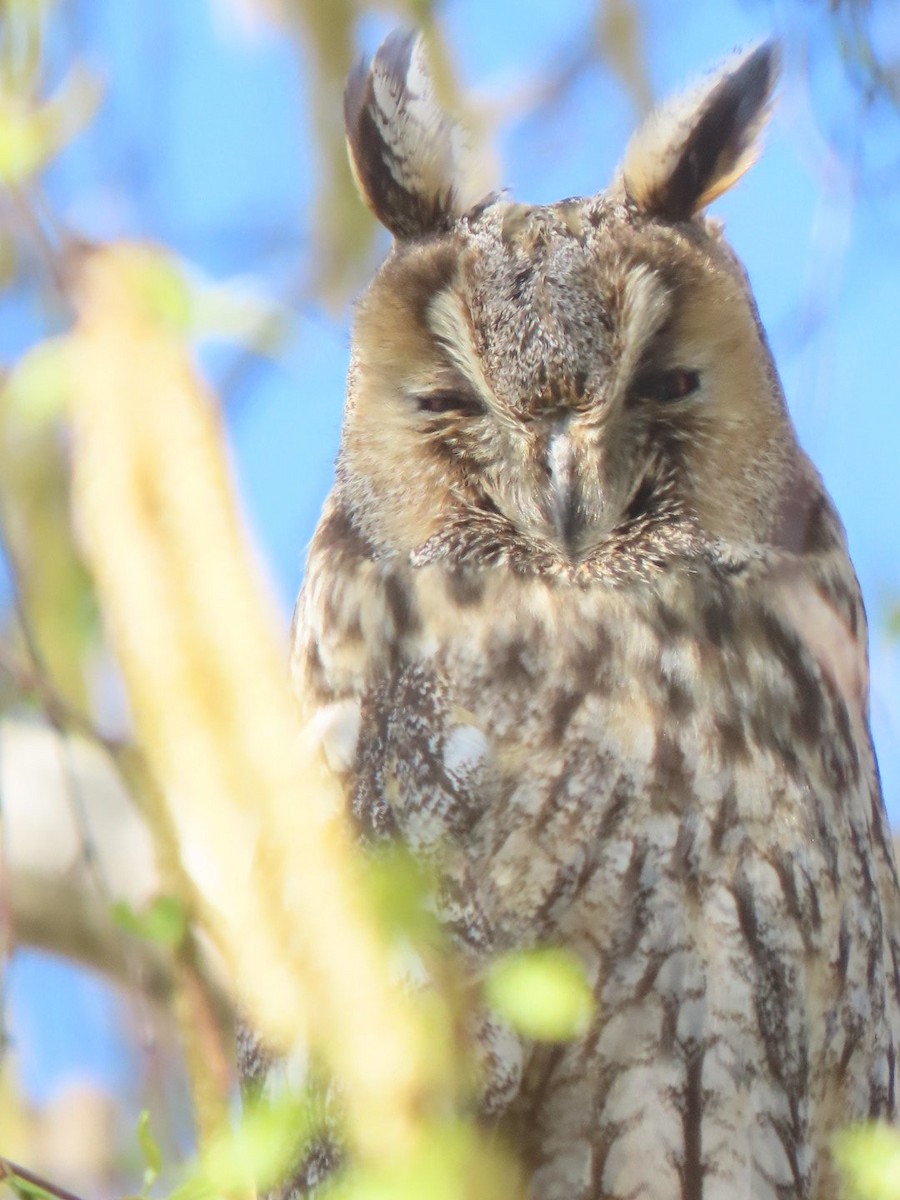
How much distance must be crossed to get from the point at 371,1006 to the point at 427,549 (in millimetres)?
760

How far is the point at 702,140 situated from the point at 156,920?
3.90ft

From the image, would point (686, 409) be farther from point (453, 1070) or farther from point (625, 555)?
point (453, 1070)

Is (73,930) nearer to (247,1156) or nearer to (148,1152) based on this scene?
(148,1152)

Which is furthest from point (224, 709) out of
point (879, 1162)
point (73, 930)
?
point (73, 930)

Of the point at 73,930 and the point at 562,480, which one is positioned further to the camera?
the point at 73,930

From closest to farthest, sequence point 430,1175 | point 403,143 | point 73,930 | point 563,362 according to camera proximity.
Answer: point 430,1175, point 563,362, point 403,143, point 73,930

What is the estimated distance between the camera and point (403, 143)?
7.28ft

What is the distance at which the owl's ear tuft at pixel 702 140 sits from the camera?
2201mm

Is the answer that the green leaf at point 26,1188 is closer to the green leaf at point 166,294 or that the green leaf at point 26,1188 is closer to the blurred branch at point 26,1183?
the blurred branch at point 26,1183

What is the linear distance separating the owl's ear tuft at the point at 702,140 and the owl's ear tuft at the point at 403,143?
237mm

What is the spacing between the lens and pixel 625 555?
6.90 feet

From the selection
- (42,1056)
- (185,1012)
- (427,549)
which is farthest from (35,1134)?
(427,549)

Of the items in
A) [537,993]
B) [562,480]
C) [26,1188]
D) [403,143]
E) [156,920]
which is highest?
[403,143]

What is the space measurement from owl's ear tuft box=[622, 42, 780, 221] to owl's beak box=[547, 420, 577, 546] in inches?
15.2
